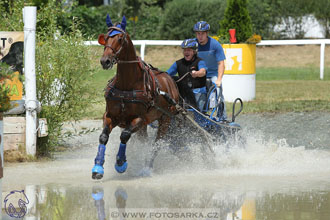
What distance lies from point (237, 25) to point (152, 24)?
55.9ft

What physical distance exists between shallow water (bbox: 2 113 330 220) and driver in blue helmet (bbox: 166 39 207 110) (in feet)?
2.23

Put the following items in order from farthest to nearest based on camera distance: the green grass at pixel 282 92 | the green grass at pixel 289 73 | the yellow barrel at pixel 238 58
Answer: the green grass at pixel 289 73 → the yellow barrel at pixel 238 58 → the green grass at pixel 282 92

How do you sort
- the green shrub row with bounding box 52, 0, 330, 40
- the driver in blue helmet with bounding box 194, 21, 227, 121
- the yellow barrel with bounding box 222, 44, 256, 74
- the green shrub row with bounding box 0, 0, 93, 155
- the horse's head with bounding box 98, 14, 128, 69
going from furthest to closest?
the green shrub row with bounding box 52, 0, 330, 40
the yellow barrel with bounding box 222, 44, 256, 74
the green shrub row with bounding box 0, 0, 93, 155
the driver in blue helmet with bounding box 194, 21, 227, 121
the horse's head with bounding box 98, 14, 128, 69

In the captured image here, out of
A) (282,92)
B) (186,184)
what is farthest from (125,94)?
(282,92)

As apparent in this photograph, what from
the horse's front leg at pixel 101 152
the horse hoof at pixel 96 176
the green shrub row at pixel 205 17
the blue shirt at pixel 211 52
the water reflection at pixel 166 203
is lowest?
the water reflection at pixel 166 203

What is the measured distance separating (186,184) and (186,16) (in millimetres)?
25429

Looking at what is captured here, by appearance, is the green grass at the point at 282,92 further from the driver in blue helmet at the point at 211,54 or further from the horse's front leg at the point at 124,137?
the horse's front leg at the point at 124,137

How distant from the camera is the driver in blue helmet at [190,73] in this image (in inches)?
357

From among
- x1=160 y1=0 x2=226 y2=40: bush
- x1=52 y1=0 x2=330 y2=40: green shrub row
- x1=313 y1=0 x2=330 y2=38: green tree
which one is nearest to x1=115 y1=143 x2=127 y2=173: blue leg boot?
x1=52 y1=0 x2=330 y2=40: green shrub row

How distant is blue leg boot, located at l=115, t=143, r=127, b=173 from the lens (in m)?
8.20

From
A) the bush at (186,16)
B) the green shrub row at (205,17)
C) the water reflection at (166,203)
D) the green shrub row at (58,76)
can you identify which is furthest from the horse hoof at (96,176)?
the bush at (186,16)

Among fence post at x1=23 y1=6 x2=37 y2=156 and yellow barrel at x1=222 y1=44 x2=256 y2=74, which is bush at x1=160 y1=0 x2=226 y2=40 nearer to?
yellow barrel at x1=222 y1=44 x2=256 y2=74

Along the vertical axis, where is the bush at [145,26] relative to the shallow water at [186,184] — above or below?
above

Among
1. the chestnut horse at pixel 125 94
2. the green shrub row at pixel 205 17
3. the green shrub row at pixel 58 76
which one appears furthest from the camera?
the green shrub row at pixel 205 17
